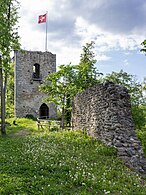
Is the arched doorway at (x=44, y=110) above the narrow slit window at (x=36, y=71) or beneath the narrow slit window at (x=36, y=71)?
beneath

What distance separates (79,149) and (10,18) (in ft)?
40.1

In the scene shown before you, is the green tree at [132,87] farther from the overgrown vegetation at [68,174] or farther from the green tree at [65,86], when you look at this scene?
the overgrown vegetation at [68,174]

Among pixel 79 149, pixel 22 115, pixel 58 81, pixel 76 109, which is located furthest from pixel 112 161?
pixel 22 115

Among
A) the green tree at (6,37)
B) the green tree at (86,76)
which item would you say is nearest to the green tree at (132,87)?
the green tree at (86,76)

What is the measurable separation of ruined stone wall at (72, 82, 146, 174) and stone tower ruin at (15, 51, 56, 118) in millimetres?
20330

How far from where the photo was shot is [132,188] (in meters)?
6.20

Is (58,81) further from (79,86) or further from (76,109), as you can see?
(76,109)

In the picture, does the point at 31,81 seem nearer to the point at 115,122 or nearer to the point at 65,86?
the point at 65,86

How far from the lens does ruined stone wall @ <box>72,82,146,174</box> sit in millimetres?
9070

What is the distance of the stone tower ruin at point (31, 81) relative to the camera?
33.0m

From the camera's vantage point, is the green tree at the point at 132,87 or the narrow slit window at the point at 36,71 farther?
the narrow slit window at the point at 36,71

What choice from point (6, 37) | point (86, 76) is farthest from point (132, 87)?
point (6, 37)

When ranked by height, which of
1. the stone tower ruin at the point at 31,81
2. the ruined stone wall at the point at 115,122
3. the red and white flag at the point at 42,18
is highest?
the red and white flag at the point at 42,18

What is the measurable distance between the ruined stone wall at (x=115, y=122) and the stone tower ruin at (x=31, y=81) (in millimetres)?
20330
